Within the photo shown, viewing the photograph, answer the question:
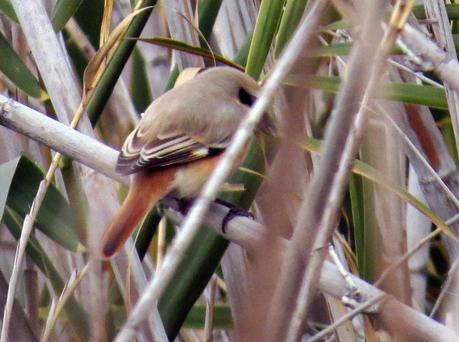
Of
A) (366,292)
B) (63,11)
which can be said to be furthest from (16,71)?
(366,292)

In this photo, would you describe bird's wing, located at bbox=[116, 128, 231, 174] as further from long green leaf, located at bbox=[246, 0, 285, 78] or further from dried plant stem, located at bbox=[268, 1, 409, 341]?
dried plant stem, located at bbox=[268, 1, 409, 341]

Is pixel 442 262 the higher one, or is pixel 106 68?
pixel 106 68

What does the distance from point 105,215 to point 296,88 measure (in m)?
0.96

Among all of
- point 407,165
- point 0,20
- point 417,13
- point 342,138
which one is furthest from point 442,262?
point 342,138

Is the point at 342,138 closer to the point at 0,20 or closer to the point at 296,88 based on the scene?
the point at 296,88

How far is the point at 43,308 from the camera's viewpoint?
197 cm

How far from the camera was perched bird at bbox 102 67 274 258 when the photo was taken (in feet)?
5.25

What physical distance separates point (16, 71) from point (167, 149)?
34 cm

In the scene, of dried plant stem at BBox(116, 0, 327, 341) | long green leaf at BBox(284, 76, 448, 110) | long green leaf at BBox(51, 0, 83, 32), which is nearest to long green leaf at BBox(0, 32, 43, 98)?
long green leaf at BBox(51, 0, 83, 32)

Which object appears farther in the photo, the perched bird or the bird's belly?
the bird's belly


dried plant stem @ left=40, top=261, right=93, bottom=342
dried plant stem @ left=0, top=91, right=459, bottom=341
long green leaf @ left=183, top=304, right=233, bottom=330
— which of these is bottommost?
long green leaf @ left=183, top=304, right=233, bottom=330

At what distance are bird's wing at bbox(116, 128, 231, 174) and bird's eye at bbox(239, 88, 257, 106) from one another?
3.8 inches

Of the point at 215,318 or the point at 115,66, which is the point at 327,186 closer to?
the point at 115,66

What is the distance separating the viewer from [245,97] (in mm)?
1795
